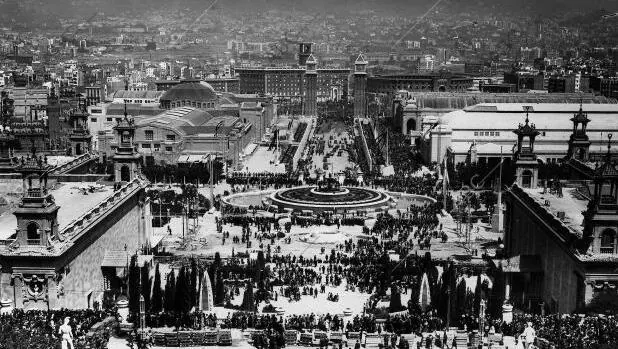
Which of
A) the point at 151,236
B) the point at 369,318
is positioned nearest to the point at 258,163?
the point at 151,236

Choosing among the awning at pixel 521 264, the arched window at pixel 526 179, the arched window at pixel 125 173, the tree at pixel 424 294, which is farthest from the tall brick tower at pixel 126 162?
the arched window at pixel 526 179

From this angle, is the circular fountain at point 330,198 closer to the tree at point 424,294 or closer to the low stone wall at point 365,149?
the low stone wall at point 365,149

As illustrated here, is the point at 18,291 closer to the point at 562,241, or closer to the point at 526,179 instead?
the point at 562,241

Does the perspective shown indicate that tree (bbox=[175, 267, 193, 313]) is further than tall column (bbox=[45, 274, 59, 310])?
Yes

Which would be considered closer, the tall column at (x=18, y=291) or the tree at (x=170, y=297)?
the tall column at (x=18, y=291)

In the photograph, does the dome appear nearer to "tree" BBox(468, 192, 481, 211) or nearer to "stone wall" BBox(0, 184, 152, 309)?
"tree" BBox(468, 192, 481, 211)

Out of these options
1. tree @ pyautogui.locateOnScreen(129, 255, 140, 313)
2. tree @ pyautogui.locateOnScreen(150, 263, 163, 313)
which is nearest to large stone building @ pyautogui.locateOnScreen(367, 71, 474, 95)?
tree @ pyautogui.locateOnScreen(150, 263, 163, 313)
